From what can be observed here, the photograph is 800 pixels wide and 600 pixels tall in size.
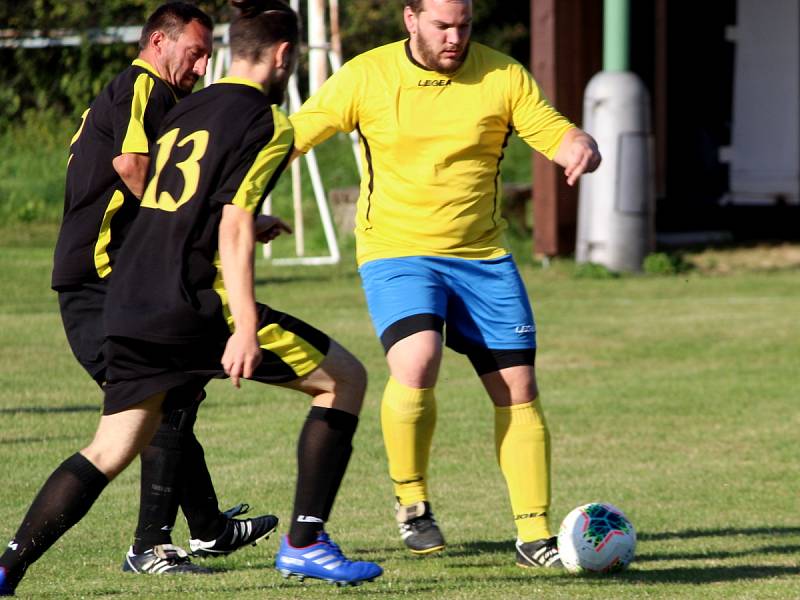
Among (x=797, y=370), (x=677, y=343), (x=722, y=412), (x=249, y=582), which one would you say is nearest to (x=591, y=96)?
(x=677, y=343)

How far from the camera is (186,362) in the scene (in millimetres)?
4793

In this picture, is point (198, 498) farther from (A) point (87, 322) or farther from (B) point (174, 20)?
(B) point (174, 20)

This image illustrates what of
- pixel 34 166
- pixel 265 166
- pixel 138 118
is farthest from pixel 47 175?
pixel 265 166

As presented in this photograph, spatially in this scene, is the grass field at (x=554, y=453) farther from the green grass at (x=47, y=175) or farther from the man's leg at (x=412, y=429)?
the green grass at (x=47, y=175)

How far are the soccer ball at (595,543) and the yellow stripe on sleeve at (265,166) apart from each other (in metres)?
1.77

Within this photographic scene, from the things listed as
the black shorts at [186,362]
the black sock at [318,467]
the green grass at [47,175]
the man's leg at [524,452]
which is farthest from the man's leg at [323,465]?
the green grass at [47,175]

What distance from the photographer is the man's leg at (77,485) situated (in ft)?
15.5

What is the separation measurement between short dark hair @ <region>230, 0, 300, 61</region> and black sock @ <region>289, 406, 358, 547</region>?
120 cm

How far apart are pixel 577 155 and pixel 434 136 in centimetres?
55

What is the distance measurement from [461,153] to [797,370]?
6.16 meters

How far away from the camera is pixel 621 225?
55.0ft

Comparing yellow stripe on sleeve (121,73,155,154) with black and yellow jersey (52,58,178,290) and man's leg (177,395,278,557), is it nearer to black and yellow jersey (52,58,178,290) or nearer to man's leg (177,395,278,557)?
black and yellow jersey (52,58,178,290)

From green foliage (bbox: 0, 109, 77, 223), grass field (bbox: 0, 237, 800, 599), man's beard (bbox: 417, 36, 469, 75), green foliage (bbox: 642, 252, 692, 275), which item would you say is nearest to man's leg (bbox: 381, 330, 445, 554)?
grass field (bbox: 0, 237, 800, 599)

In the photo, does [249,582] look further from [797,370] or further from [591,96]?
[591,96]
